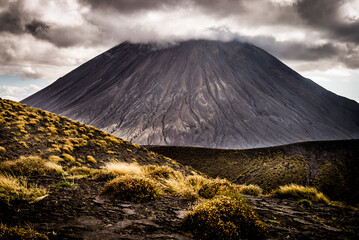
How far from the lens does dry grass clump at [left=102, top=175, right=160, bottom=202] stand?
693 cm

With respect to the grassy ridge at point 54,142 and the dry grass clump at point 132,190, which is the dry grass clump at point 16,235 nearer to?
the dry grass clump at point 132,190

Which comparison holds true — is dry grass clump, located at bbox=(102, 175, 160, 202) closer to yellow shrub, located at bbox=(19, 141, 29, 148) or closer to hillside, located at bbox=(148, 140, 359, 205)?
yellow shrub, located at bbox=(19, 141, 29, 148)

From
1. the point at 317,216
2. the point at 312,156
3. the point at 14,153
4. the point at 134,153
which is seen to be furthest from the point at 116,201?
the point at 312,156

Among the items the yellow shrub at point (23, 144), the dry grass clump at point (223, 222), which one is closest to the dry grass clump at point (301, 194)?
the dry grass clump at point (223, 222)

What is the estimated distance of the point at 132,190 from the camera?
23.2 feet

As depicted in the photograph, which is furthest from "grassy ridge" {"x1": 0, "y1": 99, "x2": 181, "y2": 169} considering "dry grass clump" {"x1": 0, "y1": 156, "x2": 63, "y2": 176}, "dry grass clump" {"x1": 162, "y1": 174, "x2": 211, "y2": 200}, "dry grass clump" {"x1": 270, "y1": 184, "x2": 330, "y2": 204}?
"dry grass clump" {"x1": 270, "y1": 184, "x2": 330, "y2": 204}

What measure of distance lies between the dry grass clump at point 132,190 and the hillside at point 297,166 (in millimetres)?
20716

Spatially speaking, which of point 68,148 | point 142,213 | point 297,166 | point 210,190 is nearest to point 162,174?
point 210,190

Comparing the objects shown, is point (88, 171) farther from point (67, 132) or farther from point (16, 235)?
point (67, 132)

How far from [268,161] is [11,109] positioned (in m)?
39.4

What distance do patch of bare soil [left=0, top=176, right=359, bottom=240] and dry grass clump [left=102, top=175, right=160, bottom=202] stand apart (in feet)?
0.98

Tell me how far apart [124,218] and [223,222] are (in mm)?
2562

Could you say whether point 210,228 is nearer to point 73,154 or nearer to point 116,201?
point 116,201

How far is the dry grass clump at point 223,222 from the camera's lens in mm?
4391
